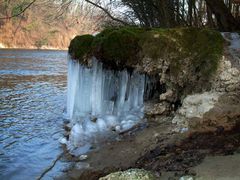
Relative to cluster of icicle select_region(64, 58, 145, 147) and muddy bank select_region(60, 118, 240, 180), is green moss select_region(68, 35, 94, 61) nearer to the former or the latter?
cluster of icicle select_region(64, 58, 145, 147)

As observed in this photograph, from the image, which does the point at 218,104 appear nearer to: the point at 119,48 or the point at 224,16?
the point at 119,48

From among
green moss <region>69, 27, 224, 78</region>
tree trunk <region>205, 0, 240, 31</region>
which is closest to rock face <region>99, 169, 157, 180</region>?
green moss <region>69, 27, 224, 78</region>

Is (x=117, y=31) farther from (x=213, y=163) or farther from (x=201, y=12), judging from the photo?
(x=201, y=12)

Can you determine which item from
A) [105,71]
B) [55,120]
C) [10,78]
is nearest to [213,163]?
[105,71]

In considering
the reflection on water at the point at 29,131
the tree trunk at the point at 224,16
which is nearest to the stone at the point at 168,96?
the reflection on water at the point at 29,131

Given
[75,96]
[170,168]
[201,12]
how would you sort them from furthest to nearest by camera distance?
1. [201,12]
2. [75,96]
3. [170,168]

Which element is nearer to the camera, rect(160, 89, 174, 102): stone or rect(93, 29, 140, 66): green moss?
rect(160, 89, 174, 102): stone

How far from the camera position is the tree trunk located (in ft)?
24.9

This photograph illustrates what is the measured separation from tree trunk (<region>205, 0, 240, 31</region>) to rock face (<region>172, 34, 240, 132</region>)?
2150 mm

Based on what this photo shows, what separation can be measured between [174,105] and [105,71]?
1376mm

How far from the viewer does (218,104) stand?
511 cm

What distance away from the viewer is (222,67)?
5.46m

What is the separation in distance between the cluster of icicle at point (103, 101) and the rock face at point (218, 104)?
41.4 inches

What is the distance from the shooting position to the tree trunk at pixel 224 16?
7598 mm
